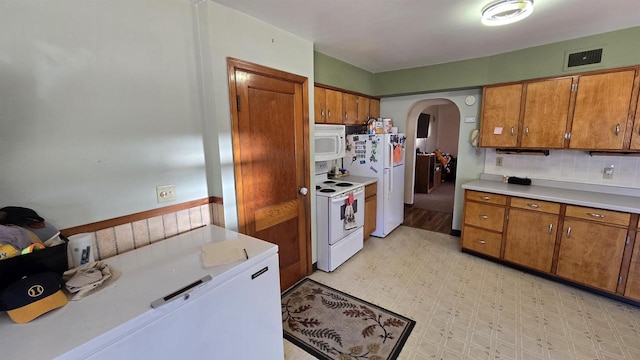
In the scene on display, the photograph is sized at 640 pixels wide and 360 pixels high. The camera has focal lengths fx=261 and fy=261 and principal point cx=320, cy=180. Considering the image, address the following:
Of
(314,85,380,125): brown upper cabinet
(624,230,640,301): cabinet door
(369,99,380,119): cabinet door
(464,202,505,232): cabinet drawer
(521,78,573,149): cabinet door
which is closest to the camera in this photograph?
(624,230,640,301): cabinet door

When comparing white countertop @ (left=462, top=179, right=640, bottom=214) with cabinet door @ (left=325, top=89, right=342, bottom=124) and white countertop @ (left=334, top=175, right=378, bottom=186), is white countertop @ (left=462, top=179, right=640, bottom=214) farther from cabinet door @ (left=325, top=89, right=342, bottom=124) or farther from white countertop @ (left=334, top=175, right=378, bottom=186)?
cabinet door @ (left=325, top=89, right=342, bottom=124)

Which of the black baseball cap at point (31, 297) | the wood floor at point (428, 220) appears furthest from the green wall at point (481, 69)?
the black baseball cap at point (31, 297)

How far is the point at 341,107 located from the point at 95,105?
2.50 metres

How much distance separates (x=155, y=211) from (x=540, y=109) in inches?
147

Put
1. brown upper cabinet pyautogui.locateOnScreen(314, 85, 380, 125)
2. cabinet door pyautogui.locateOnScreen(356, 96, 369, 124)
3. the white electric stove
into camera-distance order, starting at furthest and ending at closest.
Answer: cabinet door pyautogui.locateOnScreen(356, 96, 369, 124), brown upper cabinet pyautogui.locateOnScreen(314, 85, 380, 125), the white electric stove

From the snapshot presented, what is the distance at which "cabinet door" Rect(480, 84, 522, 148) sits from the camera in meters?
2.96

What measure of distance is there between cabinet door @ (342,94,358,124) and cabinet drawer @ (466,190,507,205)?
5.63ft

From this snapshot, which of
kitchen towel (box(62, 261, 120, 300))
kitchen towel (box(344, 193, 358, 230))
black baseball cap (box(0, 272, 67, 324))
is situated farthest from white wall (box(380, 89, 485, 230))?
black baseball cap (box(0, 272, 67, 324))

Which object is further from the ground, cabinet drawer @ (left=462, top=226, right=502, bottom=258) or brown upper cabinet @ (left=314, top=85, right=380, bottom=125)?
brown upper cabinet @ (left=314, top=85, right=380, bottom=125)

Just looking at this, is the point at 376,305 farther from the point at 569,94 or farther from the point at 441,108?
the point at 441,108

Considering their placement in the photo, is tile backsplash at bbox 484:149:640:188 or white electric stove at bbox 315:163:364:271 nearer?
tile backsplash at bbox 484:149:640:188

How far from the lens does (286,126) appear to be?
2.35 meters

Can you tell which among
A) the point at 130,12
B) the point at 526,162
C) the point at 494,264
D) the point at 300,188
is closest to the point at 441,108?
the point at 526,162

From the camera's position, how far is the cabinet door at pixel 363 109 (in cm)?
372
